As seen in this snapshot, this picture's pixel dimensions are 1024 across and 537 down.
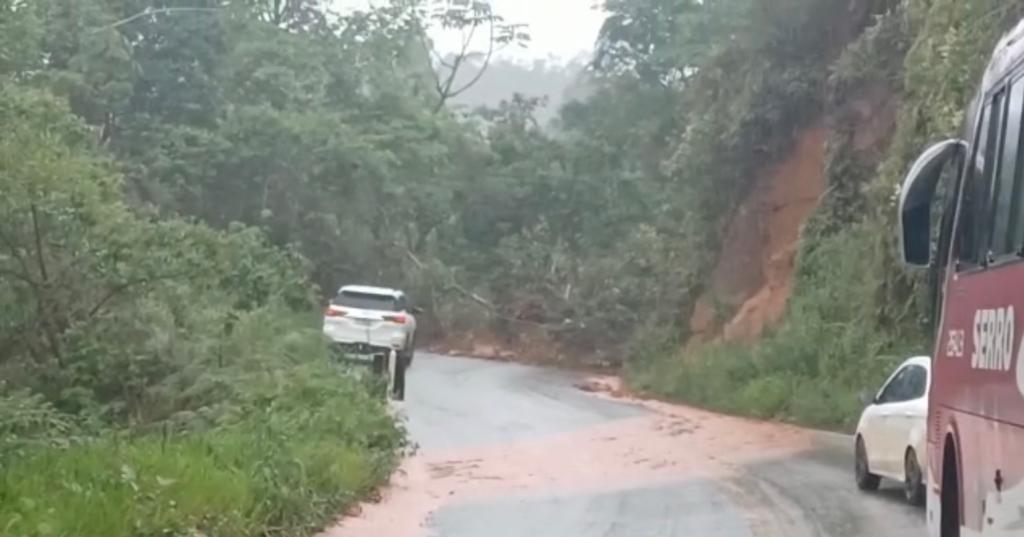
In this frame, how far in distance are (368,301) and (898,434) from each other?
20.7 metres

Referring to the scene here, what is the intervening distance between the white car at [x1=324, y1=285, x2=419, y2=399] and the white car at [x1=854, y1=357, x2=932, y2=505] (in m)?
16.9

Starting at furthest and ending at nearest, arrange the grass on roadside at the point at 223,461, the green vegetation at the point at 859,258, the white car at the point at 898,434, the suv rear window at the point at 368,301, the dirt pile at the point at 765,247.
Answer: the dirt pile at the point at 765,247
the suv rear window at the point at 368,301
the green vegetation at the point at 859,258
the white car at the point at 898,434
the grass on roadside at the point at 223,461

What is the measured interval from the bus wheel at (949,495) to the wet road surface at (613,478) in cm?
502

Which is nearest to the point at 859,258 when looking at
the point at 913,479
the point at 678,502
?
the point at 678,502

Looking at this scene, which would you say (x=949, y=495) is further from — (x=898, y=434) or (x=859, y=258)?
(x=859, y=258)

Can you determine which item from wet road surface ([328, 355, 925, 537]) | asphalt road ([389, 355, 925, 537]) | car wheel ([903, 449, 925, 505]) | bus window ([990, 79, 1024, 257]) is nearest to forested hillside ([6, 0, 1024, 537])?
wet road surface ([328, 355, 925, 537])

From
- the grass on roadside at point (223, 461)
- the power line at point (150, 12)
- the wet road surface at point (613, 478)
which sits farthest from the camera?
the power line at point (150, 12)

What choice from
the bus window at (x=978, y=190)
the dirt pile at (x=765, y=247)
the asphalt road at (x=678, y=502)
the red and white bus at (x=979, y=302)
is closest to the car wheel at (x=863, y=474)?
the asphalt road at (x=678, y=502)

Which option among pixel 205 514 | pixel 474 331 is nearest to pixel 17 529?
pixel 205 514

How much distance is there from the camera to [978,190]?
8.02 meters

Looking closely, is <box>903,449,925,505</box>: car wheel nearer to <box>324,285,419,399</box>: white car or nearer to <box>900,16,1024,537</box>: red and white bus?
<box>900,16,1024,537</box>: red and white bus

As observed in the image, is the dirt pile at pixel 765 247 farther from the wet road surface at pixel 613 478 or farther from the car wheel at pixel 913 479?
the car wheel at pixel 913 479

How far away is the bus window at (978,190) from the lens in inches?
305

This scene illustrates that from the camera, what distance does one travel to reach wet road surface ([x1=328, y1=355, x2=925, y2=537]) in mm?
14648
